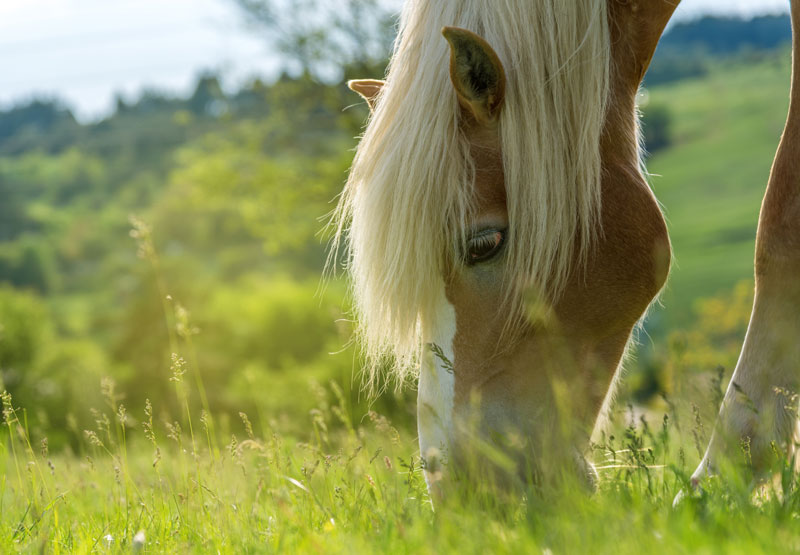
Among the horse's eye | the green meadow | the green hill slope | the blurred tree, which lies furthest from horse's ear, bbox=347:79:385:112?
the green hill slope

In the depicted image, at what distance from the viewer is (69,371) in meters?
18.1

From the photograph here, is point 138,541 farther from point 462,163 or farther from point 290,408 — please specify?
point 290,408

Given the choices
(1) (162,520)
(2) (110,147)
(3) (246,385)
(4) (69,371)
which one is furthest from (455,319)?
(2) (110,147)

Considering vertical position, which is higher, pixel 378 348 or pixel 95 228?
pixel 378 348

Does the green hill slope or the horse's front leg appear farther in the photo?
the green hill slope

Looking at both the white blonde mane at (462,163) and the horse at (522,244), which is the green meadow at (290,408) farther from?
the white blonde mane at (462,163)

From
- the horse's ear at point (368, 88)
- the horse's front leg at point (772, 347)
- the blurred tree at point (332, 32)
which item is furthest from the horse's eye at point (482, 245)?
the blurred tree at point (332, 32)

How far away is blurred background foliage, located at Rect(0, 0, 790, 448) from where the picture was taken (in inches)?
588

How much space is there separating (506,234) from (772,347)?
88cm

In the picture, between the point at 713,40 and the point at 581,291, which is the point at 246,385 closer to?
the point at 581,291

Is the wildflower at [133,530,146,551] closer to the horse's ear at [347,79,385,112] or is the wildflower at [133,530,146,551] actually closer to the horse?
the horse

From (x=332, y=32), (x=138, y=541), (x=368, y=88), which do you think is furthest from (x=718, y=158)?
(x=138, y=541)

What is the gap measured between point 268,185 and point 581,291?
18037 millimetres

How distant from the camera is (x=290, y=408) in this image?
547 inches
